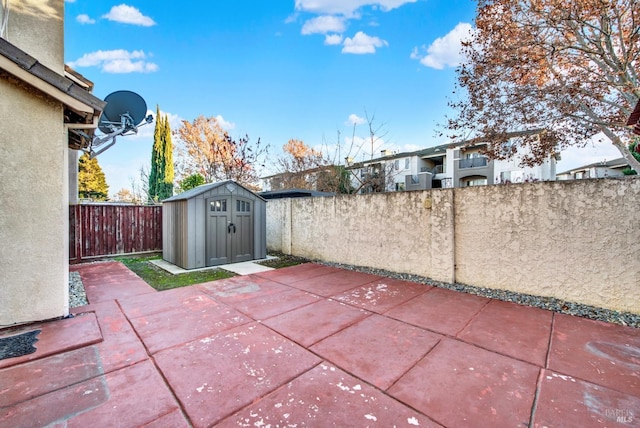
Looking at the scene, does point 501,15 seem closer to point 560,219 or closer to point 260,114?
point 560,219

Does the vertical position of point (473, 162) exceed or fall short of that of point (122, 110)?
it exceeds it

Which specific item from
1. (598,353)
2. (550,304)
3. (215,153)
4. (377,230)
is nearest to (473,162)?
(377,230)

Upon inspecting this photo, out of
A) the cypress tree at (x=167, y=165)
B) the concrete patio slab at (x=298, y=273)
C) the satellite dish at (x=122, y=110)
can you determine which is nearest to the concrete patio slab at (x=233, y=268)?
the concrete patio slab at (x=298, y=273)

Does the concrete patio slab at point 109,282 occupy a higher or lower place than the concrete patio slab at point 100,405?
lower

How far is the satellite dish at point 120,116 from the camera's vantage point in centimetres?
648

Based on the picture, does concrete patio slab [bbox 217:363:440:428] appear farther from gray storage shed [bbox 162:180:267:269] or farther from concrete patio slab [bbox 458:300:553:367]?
gray storage shed [bbox 162:180:267:269]

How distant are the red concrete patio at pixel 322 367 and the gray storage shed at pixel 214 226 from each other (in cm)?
262

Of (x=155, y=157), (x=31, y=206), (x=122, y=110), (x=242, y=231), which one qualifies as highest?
(x=155, y=157)

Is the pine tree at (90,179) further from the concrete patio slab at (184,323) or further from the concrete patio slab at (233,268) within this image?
the concrete patio slab at (184,323)

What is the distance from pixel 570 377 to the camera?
2.29 metres

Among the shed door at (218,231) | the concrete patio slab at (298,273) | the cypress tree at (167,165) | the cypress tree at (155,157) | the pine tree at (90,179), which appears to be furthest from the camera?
the pine tree at (90,179)

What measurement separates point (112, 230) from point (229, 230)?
425 cm

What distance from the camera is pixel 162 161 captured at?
736 inches

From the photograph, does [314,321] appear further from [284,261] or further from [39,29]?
[39,29]
